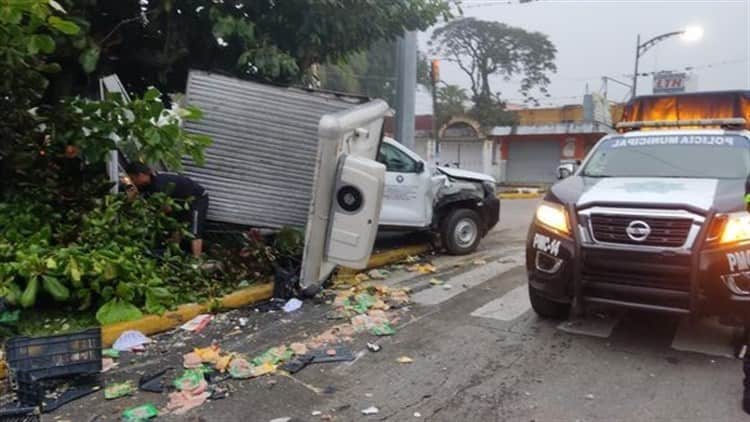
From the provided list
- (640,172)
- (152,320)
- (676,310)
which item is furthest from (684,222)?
(152,320)

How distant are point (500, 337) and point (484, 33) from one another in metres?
41.0

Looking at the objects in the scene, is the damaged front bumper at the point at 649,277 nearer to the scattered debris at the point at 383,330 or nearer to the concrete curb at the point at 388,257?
the scattered debris at the point at 383,330

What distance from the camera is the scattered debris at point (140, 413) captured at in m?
3.48

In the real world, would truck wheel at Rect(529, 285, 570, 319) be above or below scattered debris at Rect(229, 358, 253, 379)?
above

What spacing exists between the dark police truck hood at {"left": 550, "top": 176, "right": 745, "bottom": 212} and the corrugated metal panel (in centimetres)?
304

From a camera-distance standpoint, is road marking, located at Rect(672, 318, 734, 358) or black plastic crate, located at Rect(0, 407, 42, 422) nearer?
black plastic crate, located at Rect(0, 407, 42, 422)

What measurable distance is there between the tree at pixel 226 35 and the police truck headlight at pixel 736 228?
511 centimetres

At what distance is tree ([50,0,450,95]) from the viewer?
689 centimetres

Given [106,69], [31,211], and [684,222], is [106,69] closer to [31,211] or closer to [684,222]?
[31,211]

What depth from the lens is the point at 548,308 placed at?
17.3 feet

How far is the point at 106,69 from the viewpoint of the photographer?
707 cm

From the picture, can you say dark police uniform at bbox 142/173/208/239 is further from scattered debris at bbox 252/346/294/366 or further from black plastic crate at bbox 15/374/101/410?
black plastic crate at bbox 15/374/101/410

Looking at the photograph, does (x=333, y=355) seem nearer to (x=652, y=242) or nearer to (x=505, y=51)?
(x=652, y=242)

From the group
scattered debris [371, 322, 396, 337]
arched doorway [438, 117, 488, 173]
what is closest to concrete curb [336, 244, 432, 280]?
scattered debris [371, 322, 396, 337]
